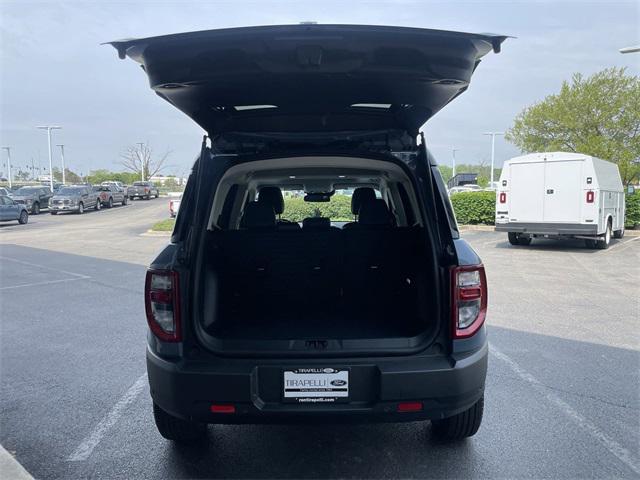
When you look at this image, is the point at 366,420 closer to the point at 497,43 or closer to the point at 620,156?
the point at 497,43

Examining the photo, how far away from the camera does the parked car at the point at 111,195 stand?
3803 centimetres

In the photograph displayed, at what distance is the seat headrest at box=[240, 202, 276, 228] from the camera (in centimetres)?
424

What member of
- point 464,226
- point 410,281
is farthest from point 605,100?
point 410,281

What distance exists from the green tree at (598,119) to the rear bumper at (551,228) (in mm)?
13640

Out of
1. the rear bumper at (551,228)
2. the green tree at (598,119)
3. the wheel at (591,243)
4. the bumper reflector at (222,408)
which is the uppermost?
the green tree at (598,119)

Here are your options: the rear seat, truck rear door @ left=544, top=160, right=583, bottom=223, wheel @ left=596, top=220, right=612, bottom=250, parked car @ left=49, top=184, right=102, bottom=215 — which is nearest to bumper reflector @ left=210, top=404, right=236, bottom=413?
the rear seat

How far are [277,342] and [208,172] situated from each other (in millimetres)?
1084

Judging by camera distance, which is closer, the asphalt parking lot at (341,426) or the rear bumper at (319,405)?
the rear bumper at (319,405)

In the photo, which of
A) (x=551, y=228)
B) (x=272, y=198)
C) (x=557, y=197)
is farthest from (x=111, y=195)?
(x=272, y=198)

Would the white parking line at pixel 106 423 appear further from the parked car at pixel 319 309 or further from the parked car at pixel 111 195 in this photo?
the parked car at pixel 111 195

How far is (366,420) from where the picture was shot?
8.81ft

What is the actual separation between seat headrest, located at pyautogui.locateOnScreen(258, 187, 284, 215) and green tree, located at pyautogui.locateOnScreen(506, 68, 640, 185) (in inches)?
948

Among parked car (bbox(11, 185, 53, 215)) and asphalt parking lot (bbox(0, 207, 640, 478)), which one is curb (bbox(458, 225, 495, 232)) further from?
parked car (bbox(11, 185, 53, 215))

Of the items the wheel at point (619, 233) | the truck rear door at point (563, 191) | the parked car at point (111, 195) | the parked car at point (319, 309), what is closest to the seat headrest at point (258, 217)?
the parked car at point (319, 309)
